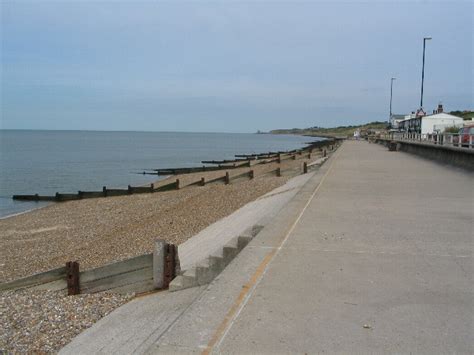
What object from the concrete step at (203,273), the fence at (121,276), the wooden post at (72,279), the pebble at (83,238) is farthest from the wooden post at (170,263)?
the wooden post at (72,279)

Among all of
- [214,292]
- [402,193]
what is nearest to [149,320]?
[214,292]

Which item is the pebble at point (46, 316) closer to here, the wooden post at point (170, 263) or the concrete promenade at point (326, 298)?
the concrete promenade at point (326, 298)

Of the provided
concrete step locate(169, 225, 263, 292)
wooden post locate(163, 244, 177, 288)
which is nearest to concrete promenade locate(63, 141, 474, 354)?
concrete step locate(169, 225, 263, 292)

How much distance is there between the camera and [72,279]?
26.2 feet

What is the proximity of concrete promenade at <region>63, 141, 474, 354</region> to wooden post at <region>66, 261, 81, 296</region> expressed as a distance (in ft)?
5.37

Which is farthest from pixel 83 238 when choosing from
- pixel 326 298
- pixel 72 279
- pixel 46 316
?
pixel 326 298

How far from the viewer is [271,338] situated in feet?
12.6

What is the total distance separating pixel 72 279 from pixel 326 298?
483 centimetres

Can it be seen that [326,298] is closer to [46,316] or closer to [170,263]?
[170,263]

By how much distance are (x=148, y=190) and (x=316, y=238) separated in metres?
22.3

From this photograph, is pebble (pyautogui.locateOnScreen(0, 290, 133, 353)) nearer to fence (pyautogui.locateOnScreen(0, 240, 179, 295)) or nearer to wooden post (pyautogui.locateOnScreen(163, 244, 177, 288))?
fence (pyautogui.locateOnScreen(0, 240, 179, 295))

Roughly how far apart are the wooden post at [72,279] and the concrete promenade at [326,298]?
5.37 feet

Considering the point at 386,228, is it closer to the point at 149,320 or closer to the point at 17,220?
the point at 149,320

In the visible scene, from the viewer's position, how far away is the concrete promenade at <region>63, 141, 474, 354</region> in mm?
3830
